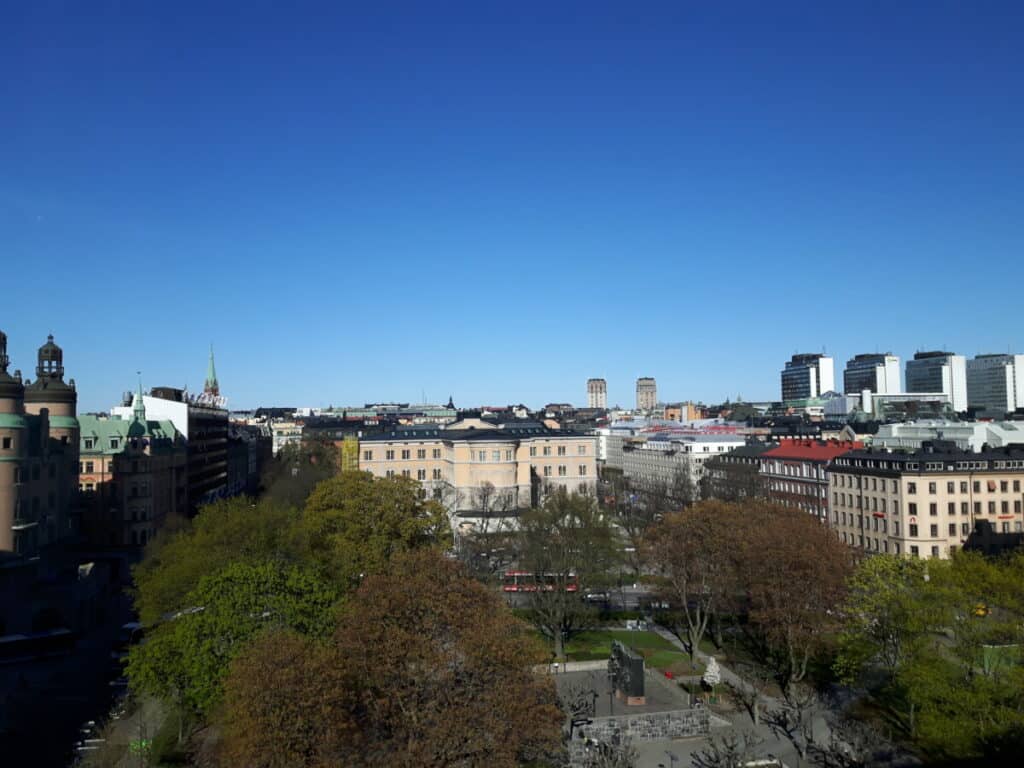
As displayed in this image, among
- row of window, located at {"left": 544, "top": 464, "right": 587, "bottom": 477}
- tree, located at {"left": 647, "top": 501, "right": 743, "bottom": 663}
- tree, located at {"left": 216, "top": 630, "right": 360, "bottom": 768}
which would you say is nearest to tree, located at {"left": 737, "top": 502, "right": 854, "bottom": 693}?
tree, located at {"left": 647, "top": 501, "right": 743, "bottom": 663}

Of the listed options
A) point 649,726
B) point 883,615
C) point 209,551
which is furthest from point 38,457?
point 883,615

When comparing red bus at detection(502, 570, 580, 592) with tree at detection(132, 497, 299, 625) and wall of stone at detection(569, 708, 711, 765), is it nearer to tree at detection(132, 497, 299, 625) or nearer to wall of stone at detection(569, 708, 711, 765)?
wall of stone at detection(569, 708, 711, 765)

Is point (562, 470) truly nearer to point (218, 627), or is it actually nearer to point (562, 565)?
point (562, 565)

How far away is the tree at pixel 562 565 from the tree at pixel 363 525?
285 inches

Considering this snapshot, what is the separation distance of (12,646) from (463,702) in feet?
146

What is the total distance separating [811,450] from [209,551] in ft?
259

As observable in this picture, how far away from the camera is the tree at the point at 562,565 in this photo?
5812 cm

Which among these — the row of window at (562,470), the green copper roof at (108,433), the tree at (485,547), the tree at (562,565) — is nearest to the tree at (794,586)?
the tree at (562,565)

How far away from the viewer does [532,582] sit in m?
66.1

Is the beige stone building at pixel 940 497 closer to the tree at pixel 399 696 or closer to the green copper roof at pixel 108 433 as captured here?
the tree at pixel 399 696

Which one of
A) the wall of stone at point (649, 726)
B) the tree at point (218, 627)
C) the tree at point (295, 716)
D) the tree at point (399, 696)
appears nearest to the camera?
the tree at point (295, 716)

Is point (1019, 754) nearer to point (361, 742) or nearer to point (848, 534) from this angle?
point (361, 742)

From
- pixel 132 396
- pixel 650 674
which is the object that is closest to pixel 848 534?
pixel 650 674

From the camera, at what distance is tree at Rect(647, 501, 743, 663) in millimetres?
54375
